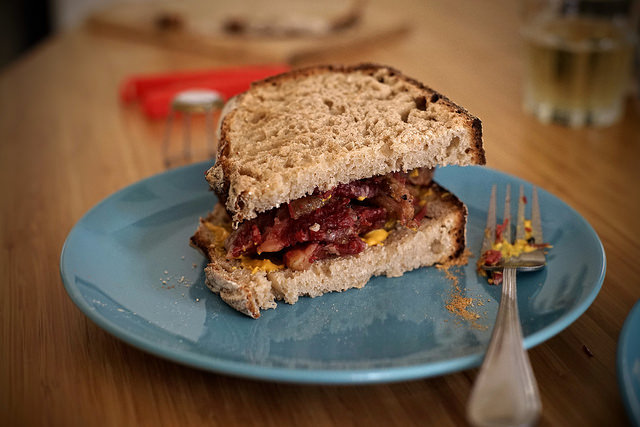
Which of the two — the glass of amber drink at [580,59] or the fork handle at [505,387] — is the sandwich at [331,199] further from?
the glass of amber drink at [580,59]

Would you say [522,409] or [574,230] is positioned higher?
[522,409]

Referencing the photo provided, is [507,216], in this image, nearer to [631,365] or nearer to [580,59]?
[631,365]

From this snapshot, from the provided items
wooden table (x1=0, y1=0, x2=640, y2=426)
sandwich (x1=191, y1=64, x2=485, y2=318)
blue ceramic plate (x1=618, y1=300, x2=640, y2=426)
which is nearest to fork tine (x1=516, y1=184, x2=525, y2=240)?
sandwich (x1=191, y1=64, x2=485, y2=318)

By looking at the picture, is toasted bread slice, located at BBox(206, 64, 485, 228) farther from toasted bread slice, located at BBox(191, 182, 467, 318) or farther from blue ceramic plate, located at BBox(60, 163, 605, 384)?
blue ceramic plate, located at BBox(60, 163, 605, 384)

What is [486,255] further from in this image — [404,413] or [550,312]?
[404,413]

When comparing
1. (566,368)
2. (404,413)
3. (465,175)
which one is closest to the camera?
(404,413)

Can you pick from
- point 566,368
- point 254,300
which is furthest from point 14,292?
point 566,368

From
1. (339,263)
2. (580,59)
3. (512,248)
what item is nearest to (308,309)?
(339,263)

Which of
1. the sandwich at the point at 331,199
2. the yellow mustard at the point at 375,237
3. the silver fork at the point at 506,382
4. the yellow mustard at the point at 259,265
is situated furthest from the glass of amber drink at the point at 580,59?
the yellow mustard at the point at 259,265
